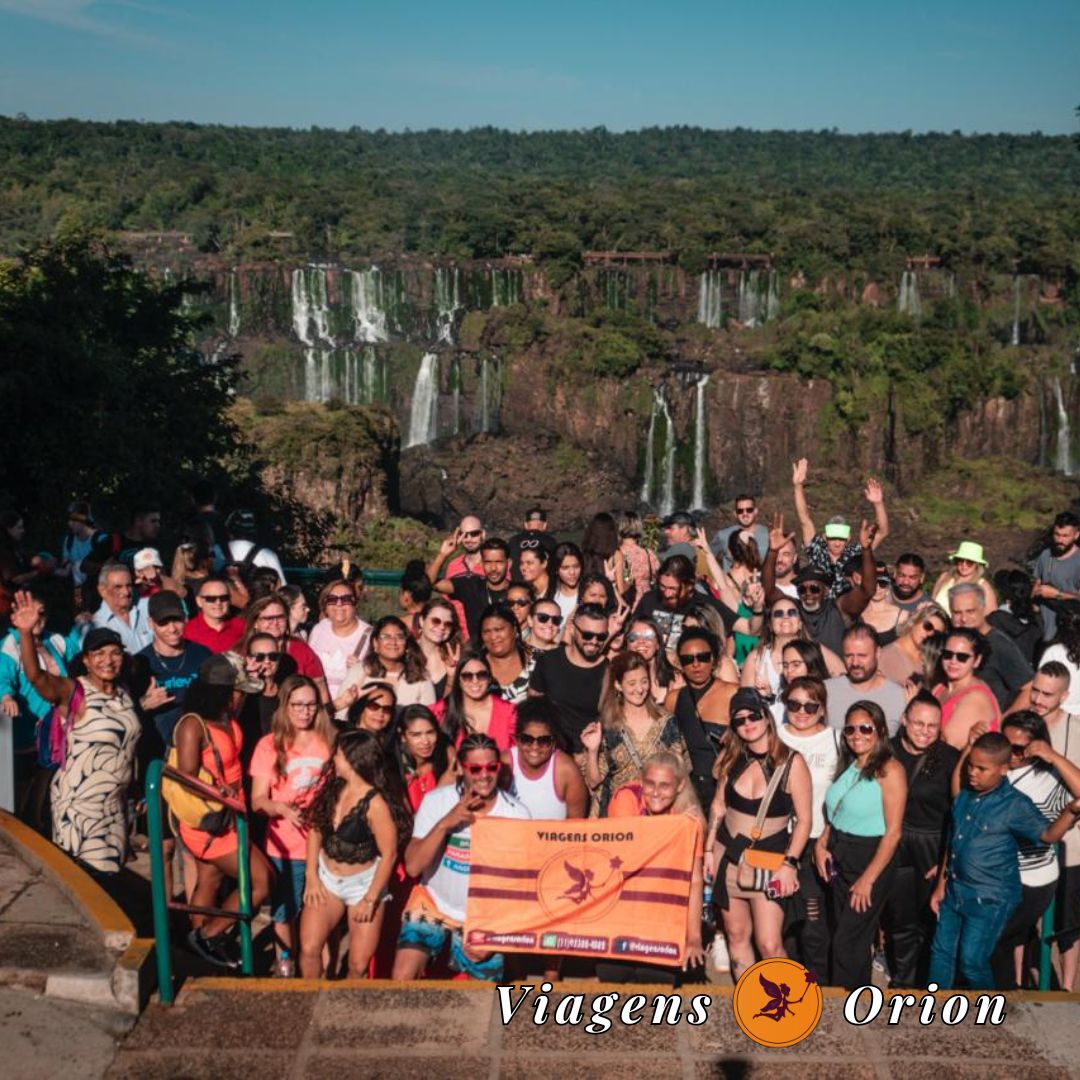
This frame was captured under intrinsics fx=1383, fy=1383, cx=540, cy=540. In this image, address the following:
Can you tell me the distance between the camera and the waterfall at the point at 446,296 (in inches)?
2579

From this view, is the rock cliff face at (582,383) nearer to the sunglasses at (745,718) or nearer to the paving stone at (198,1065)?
the sunglasses at (745,718)

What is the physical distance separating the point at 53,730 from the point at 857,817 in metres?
3.80

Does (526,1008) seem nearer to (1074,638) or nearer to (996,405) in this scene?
(1074,638)

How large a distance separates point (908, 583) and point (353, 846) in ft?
13.0

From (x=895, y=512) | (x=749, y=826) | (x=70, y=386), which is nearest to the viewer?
(x=749, y=826)

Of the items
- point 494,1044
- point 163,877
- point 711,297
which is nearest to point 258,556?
point 163,877

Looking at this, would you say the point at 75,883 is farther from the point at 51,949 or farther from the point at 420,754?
the point at 420,754

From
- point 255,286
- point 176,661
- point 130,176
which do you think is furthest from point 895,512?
point 130,176

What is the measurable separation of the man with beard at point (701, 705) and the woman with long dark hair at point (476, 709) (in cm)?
81

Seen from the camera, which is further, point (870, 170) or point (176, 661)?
point (870, 170)

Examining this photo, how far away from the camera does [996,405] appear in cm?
5694

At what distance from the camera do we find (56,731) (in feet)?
21.9

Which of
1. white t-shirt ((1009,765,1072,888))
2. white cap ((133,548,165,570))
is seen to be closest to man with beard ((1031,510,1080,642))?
white t-shirt ((1009,765,1072,888))

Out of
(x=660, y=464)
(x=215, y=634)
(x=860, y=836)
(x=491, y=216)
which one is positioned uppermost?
(x=491, y=216)
